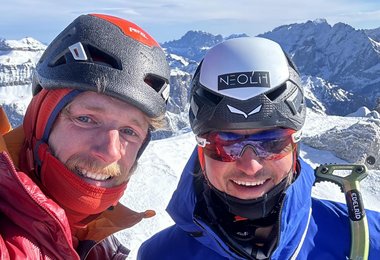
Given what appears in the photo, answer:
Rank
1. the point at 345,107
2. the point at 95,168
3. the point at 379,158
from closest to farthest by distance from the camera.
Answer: the point at 95,168, the point at 379,158, the point at 345,107

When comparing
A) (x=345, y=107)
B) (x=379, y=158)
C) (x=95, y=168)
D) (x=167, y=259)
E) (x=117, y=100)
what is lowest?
(x=345, y=107)

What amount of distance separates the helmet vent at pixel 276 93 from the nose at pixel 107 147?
3.79ft

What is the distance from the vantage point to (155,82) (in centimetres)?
336

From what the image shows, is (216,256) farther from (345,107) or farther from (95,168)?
(345,107)

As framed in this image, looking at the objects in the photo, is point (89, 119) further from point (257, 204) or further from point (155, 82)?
point (257, 204)

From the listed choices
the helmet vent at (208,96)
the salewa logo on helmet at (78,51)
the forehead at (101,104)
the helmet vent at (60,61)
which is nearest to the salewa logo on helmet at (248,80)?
the helmet vent at (208,96)

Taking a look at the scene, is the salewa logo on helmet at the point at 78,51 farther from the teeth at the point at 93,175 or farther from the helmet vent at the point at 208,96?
the helmet vent at the point at 208,96

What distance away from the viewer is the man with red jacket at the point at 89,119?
2914mm

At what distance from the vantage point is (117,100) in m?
3.02

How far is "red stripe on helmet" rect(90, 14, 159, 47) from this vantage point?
3250 millimetres

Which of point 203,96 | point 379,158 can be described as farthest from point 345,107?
point 203,96

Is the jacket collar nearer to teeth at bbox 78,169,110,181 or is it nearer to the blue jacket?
the blue jacket

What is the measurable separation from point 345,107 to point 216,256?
20412cm

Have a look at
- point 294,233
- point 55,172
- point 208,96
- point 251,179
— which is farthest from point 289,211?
point 55,172
